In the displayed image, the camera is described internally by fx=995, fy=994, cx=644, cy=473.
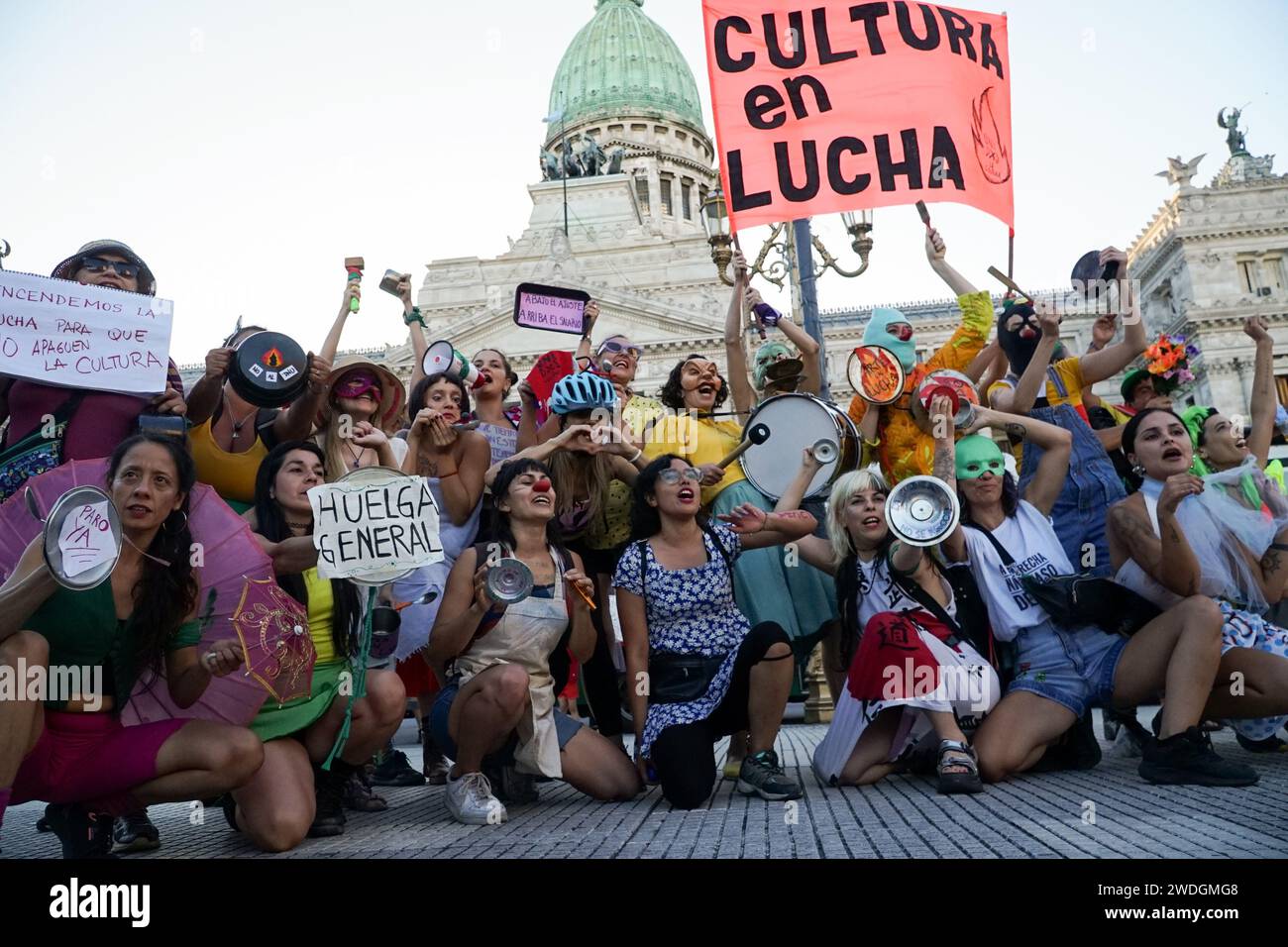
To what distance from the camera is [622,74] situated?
194 feet

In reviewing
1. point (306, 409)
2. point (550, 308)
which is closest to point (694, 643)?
point (306, 409)

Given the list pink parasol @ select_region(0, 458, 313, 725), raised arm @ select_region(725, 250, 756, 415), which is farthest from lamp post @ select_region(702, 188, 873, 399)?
pink parasol @ select_region(0, 458, 313, 725)

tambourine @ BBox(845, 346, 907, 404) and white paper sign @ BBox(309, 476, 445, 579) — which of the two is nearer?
white paper sign @ BBox(309, 476, 445, 579)

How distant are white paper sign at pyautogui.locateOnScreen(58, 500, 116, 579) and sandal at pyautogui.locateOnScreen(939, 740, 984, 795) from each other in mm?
2811

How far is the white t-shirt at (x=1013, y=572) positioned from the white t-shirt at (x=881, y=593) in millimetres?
149

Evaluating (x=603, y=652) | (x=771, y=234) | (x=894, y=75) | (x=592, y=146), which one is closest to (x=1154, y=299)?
(x=592, y=146)

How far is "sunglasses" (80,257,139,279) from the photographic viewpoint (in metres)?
3.96

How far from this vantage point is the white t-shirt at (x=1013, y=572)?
3.97 meters

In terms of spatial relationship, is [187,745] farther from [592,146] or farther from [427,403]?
[592,146]

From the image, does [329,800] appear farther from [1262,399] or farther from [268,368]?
[1262,399]

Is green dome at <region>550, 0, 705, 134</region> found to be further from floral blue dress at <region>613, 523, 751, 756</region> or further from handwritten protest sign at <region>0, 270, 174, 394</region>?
floral blue dress at <region>613, 523, 751, 756</region>

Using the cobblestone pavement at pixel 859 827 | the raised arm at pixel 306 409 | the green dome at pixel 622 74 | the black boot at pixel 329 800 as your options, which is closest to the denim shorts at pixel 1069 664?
the cobblestone pavement at pixel 859 827

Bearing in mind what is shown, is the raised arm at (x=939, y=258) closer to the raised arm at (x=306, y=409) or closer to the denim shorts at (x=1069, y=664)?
the denim shorts at (x=1069, y=664)

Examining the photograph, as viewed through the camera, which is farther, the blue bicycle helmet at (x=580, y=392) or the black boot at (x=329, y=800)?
the blue bicycle helmet at (x=580, y=392)
